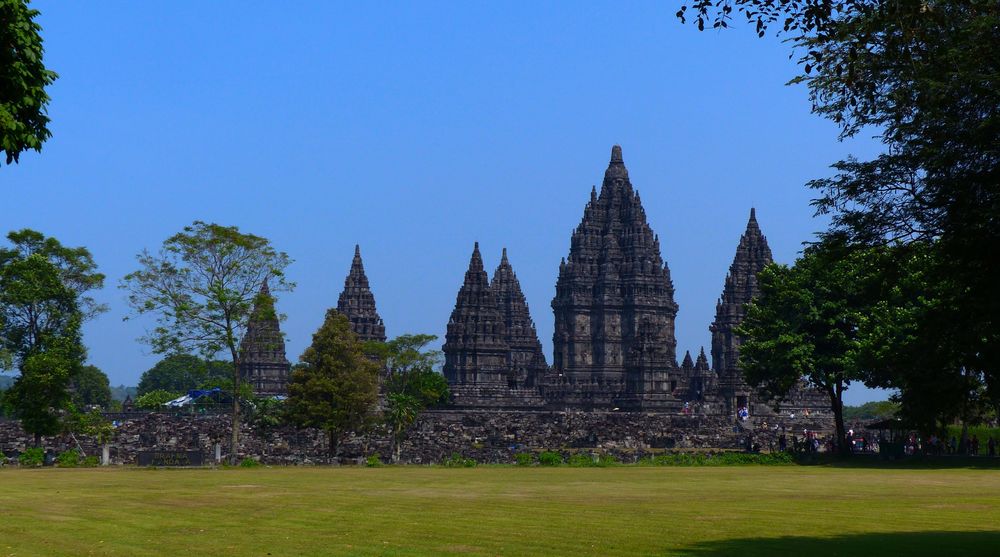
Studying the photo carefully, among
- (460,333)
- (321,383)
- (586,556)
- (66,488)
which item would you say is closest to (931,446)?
(321,383)

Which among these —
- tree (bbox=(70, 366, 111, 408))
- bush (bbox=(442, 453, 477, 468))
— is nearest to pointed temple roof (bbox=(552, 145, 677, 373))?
tree (bbox=(70, 366, 111, 408))

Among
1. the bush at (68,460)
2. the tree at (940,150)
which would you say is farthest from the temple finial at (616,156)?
the tree at (940,150)

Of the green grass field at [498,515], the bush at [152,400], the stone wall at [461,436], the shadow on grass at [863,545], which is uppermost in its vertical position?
the bush at [152,400]

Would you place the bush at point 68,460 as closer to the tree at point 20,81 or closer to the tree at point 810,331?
the tree at point 810,331

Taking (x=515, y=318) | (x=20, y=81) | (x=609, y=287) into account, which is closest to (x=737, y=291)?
(x=609, y=287)

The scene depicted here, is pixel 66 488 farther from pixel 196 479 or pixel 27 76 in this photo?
pixel 27 76

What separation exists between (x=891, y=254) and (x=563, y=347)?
148575 mm

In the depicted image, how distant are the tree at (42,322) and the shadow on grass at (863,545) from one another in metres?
48.7

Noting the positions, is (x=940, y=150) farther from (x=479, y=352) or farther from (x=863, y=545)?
(x=479, y=352)

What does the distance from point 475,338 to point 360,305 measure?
28053 mm

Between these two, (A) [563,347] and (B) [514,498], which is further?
(A) [563,347]

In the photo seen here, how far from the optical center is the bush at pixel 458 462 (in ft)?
212

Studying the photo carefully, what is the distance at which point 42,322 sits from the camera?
7144 cm

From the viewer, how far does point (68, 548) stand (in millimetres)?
24719
